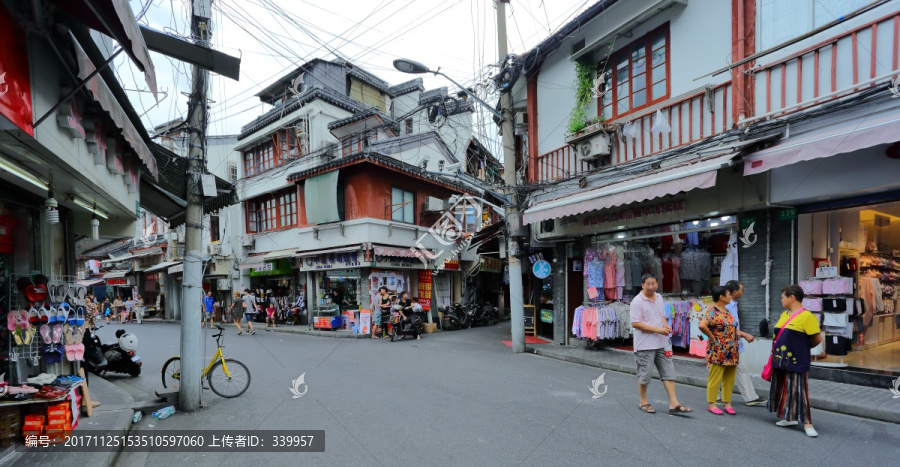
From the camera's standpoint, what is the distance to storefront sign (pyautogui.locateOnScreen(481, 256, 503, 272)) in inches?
856

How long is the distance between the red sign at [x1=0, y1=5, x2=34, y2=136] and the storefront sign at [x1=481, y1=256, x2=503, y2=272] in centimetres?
1847

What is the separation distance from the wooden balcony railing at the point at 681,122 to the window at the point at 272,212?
14.0m

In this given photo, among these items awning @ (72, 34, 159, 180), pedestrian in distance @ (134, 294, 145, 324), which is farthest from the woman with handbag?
pedestrian in distance @ (134, 294, 145, 324)

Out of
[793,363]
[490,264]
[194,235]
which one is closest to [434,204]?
[490,264]

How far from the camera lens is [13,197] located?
19.6 feet

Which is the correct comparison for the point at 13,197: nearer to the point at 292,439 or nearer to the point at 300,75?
the point at 292,439

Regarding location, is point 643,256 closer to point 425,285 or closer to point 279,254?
point 425,285

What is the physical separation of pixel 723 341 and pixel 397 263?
45.0 feet

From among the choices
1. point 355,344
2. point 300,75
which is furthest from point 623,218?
point 300,75

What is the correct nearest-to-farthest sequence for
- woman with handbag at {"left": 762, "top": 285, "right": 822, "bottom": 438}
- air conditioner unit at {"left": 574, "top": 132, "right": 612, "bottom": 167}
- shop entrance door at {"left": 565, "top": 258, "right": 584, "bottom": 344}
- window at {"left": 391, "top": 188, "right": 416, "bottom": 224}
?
woman with handbag at {"left": 762, "top": 285, "right": 822, "bottom": 438} → air conditioner unit at {"left": 574, "top": 132, "right": 612, "bottom": 167} → shop entrance door at {"left": 565, "top": 258, "right": 584, "bottom": 344} → window at {"left": 391, "top": 188, "right": 416, "bottom": 224}

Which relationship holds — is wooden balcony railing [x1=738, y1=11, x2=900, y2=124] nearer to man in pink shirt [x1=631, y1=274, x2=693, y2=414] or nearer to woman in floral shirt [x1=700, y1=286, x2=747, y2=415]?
woman in floral shirt [x1=700, y1=286, x2=747, y2=415]

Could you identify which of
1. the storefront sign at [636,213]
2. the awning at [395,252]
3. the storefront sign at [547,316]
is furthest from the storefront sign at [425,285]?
the storefront sign at [636,213]

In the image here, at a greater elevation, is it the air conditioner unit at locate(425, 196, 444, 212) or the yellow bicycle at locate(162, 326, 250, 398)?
the air conditioner unit at locate(425, 196, 444, 212)

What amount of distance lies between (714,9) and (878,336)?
7.08 meters
